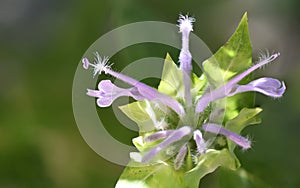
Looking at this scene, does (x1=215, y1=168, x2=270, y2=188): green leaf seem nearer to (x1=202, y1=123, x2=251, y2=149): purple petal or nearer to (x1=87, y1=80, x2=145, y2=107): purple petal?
(x1=202, y1=123, x2=251, y2=149): purple petal

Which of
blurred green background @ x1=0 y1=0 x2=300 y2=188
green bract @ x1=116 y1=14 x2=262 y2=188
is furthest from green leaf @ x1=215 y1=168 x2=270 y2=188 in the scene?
blurred green background @ x1=0 y1=0 x2=300 y2=188

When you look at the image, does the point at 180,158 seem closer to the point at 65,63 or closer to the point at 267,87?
the point at 267,87

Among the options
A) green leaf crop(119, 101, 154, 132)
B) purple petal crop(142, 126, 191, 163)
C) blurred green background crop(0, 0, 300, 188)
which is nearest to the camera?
purple petal crop(142, 126, 191, 163)

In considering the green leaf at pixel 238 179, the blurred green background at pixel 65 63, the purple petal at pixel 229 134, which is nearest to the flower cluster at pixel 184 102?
the purple petal at pixel 229 134

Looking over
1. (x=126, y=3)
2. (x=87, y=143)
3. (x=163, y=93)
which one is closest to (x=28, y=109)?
(x=87, y=143)

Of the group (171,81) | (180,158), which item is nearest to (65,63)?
(171,81)

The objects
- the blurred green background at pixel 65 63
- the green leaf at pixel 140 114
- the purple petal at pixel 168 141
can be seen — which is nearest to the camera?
the purple petal at pixel 168 141

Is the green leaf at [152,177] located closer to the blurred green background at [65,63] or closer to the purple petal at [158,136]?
the purple petal at [158,136]
